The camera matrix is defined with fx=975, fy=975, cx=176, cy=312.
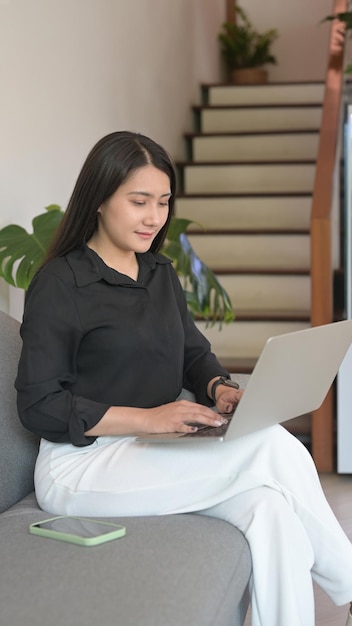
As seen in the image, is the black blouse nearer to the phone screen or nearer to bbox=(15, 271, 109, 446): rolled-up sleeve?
bbox=(15, 271, 109, 446): rolled-up sleeve

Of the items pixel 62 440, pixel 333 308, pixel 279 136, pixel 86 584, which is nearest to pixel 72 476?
pixel 62 440

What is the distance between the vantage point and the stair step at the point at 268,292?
16.7ft

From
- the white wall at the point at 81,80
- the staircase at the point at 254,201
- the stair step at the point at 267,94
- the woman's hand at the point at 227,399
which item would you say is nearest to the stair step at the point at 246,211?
the staircase at the point at 254,201

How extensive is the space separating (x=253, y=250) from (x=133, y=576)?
3.88m

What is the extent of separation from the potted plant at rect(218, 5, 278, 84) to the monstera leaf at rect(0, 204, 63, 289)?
173 inches

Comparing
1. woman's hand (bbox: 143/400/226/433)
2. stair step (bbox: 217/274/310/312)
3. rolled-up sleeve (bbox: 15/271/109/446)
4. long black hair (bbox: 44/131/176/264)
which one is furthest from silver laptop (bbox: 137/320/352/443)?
stair step (bbox: 217/274/310/312)

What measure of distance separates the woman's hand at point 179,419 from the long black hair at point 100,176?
475mm

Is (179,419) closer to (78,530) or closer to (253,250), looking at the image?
(78,530)

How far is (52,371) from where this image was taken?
79.3 inches

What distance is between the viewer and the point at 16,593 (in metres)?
1.57

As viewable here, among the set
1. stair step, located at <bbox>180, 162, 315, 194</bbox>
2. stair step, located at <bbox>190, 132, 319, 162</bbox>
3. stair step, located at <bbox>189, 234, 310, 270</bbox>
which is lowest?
stair step, located at <bbox>189, 234, 310, 270</bbox>

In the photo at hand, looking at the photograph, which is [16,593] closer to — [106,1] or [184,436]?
[184,436]

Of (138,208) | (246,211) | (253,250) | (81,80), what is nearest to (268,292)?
(253,250)

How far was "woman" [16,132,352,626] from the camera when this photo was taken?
190 centimetres
